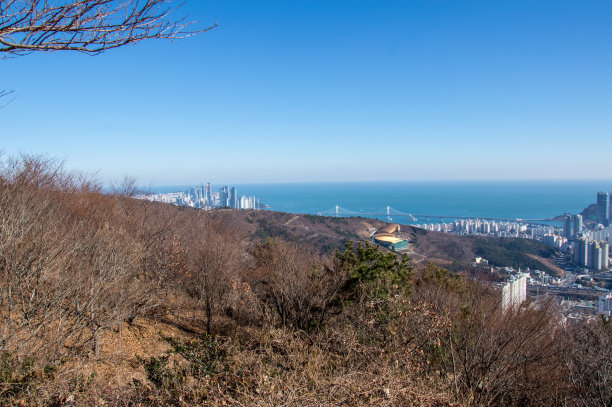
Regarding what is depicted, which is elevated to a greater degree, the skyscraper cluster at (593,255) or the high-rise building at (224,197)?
the high-rise building at (224,197)

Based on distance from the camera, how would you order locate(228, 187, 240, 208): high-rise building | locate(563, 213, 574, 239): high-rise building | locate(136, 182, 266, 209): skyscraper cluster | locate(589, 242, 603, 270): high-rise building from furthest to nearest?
1. locate(228, 187, 240, 208): high-rise building
2. locate(136, 182, 266, 209): skyscraper cluster
3. locate(563, 213, 574, 239): high-rise building
4. locate(589, 242, 603, 270): high-rise building

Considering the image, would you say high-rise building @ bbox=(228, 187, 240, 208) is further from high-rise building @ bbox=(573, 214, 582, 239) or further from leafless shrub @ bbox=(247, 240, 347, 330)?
high-rise building @ bbox=(573, 214, 582, 239)

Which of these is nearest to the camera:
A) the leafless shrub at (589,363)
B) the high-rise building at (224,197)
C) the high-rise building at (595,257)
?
the leafless shrub at (589,363)

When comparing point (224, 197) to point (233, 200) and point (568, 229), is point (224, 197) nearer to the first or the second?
point (233, 200)

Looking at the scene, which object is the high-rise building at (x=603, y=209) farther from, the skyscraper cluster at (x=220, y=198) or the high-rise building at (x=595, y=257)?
the skyscraper cluster at (x=220, y=198)

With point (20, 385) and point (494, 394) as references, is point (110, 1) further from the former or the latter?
point (494, 394)

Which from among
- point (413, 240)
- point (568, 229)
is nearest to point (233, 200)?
point (413, 240)

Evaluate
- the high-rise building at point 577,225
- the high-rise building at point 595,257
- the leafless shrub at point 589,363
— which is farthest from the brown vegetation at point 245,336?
the high-rise building at point 577,225

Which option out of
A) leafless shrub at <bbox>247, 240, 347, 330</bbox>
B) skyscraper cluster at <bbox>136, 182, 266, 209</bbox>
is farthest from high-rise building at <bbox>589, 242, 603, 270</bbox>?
skyscraper cluster at <bbox>136, 182, 266, 209</bbox>
